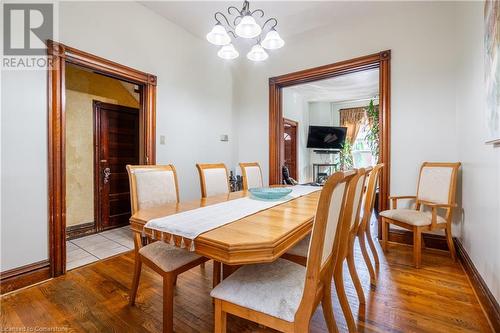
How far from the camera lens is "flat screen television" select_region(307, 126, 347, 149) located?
6.80 m

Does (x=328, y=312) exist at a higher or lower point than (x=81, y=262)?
higher

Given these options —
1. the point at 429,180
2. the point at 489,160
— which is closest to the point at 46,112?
the point at 489,160

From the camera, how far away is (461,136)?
95.7 inches

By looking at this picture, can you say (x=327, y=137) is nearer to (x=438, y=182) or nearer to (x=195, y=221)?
(x=438, y=182)

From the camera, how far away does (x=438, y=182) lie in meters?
2.47

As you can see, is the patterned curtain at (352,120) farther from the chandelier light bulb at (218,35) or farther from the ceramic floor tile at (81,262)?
the ceramic floor tile at (81,262)

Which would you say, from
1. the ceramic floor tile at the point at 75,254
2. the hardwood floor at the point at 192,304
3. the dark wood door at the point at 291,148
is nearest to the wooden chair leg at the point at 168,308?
the hardwood floor at the point at 192,304

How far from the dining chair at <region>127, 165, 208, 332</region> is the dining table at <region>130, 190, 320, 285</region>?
0.84 ft

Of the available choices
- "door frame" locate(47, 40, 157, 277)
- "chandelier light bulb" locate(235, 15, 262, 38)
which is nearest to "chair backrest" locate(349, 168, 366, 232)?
"chandelier light bulb" locate(235, 15, 262, 38)

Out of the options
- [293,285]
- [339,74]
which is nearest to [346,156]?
[339,74]

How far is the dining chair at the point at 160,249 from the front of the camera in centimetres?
131

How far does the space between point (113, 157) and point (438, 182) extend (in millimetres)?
4225

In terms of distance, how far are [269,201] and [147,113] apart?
1999 mm

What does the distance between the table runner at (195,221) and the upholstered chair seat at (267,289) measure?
26cm
